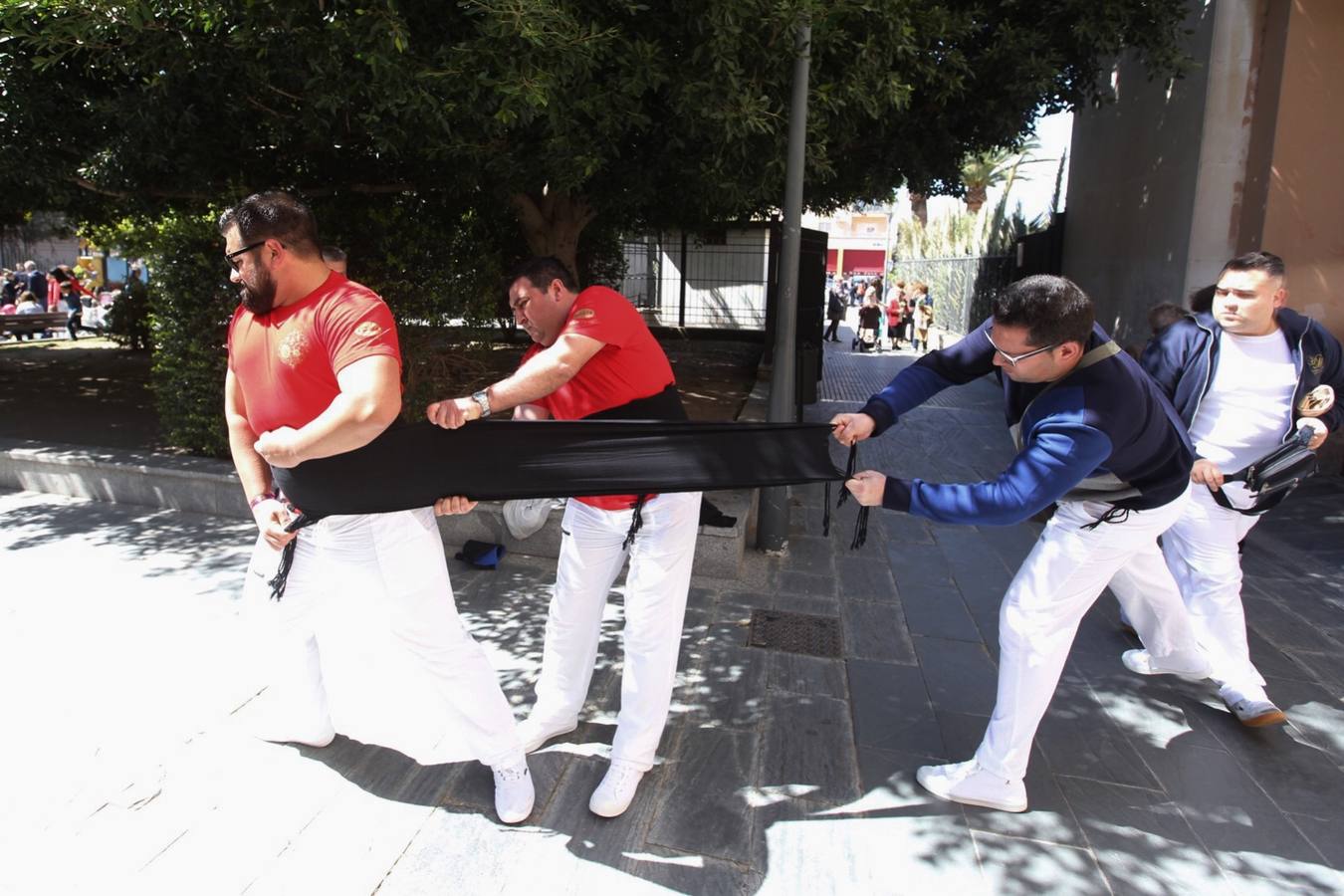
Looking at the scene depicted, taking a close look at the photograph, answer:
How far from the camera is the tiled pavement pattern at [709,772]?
2697 mm

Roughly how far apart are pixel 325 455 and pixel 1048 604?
92.7 inches

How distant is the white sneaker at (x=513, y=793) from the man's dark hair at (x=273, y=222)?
1.79 m

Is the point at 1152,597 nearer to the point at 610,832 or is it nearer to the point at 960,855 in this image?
the point at 960,855

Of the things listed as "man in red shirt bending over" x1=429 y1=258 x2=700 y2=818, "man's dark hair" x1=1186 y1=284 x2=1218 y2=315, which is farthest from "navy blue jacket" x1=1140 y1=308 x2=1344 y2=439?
"man in red shirt bending over" x1=429 y1=258 x2=700 y2=818

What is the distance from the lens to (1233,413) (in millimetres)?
3703

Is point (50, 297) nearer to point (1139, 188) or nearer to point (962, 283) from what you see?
point (962, 283)

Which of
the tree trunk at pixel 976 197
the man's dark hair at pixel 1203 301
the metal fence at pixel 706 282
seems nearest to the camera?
the man's dark hair at pixel 1203 301

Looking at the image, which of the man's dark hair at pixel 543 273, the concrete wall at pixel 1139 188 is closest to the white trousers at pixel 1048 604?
the man's dark hair at pixel 543 273

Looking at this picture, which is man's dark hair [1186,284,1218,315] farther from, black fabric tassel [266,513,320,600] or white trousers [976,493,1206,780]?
black fabric tassel [266,513,320,600]

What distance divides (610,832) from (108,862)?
1537 millimetres

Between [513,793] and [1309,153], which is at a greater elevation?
[1309,153]

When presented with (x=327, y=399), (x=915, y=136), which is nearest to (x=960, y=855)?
(x=327, y=399)

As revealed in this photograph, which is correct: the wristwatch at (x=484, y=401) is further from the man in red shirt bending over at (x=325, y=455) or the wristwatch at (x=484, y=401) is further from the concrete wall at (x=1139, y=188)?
the concrete wall at (x=1139, y=188)

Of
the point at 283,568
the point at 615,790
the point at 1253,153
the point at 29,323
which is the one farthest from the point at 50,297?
the point at 1253,153
